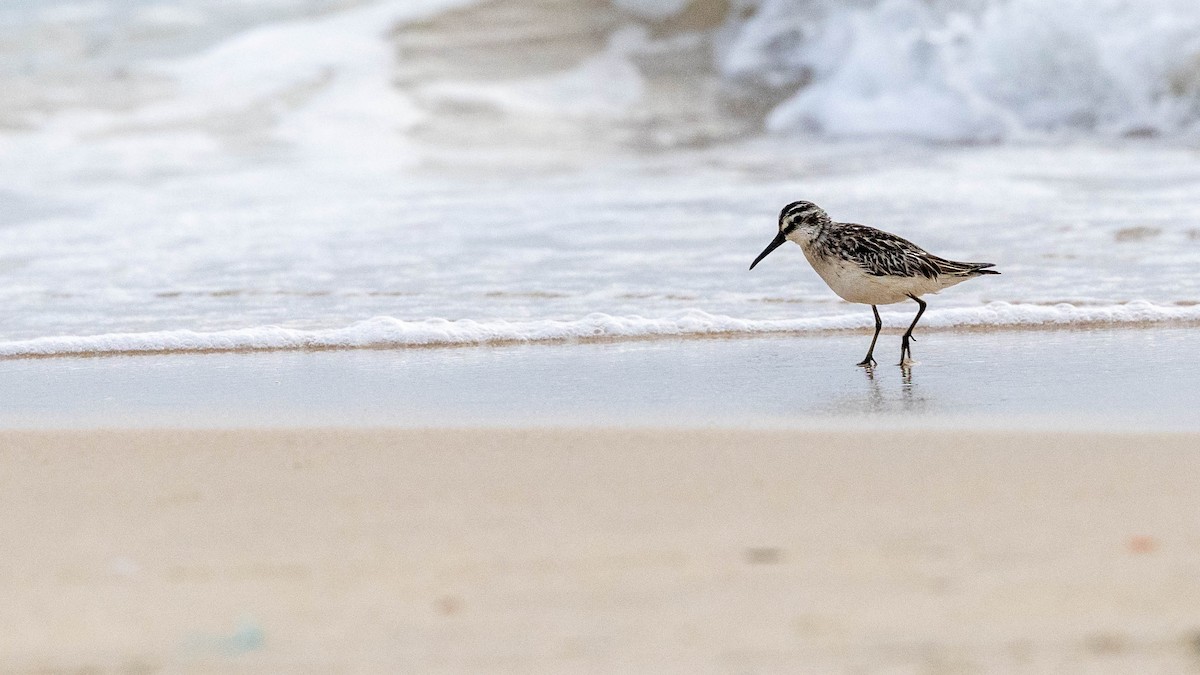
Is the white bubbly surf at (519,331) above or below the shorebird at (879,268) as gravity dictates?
below

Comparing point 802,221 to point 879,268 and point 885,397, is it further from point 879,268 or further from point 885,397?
point 885,397

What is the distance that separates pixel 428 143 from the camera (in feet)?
44.5

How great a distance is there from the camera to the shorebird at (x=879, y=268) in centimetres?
647

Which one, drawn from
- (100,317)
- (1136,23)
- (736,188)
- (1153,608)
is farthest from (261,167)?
(1153,608)

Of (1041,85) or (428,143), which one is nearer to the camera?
(428,143)

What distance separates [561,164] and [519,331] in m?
5.85

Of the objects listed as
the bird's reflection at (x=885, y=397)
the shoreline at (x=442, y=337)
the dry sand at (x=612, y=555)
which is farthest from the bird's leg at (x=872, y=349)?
the dry sand at (x=612, y=555)

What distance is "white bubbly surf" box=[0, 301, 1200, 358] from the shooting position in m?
6.77

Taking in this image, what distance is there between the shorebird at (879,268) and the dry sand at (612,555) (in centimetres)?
191

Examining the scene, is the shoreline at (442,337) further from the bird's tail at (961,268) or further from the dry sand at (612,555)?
the dry sand at (612,555)

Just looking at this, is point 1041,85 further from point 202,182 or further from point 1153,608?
point 1153,608

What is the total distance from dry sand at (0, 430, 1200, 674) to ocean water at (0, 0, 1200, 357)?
2.53m

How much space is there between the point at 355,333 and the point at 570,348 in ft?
3.24

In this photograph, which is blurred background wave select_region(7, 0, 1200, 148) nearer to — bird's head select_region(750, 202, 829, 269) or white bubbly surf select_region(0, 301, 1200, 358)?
bird's head select_region(750, 202, 829, 269)
